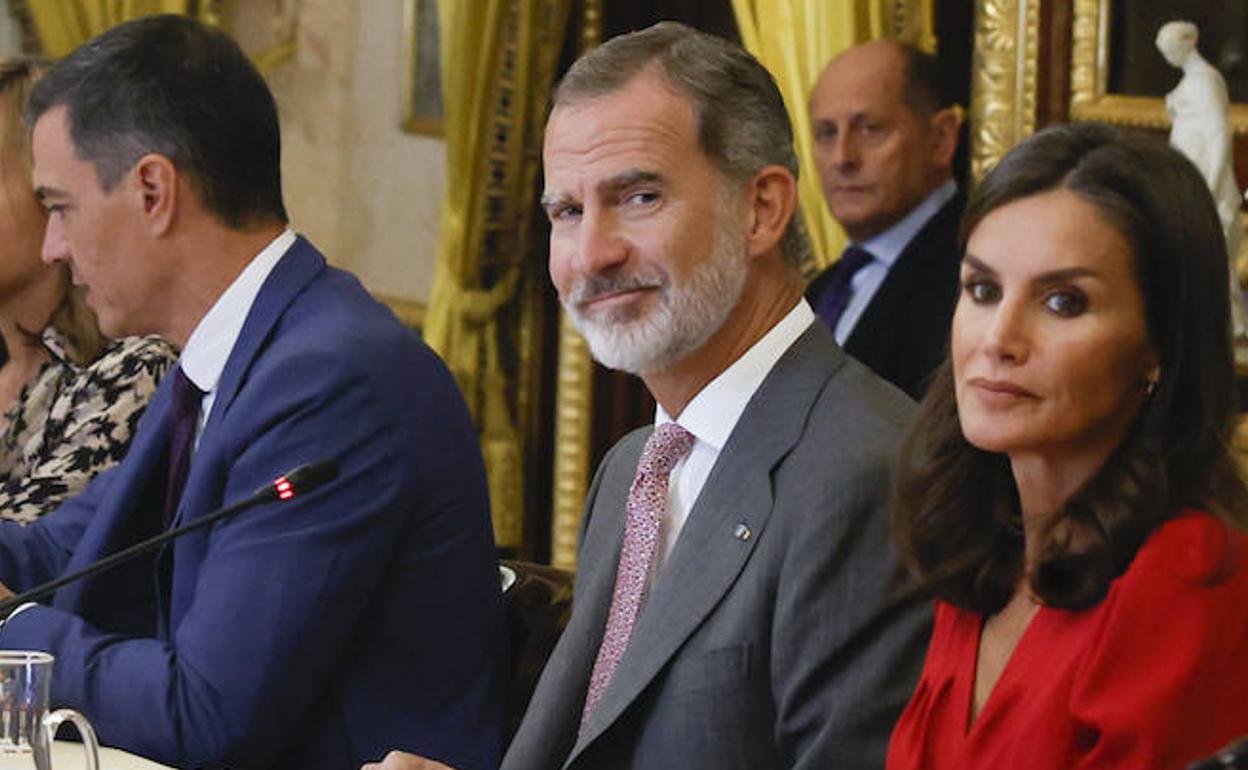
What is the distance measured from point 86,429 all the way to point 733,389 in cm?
136

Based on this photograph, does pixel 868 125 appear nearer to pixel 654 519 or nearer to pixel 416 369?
pixel 416 369

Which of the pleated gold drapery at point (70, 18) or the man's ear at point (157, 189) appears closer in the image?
the man's ear at point (157, 189)

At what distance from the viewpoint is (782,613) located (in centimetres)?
227

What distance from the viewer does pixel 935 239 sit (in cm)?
496

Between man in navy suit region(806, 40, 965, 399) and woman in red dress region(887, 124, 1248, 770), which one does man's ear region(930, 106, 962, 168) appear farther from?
woman in red dress region(887, 124, 1248, 770)

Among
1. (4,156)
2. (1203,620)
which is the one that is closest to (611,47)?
(1203,620)

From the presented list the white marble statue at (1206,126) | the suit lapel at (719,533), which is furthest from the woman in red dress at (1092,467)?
the white marble statue at (1206,126)

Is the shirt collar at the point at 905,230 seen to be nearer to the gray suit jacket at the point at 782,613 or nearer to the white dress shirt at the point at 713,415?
the white dress shirt at the point at 713,415

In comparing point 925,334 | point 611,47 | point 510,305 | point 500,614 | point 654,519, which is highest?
point 611,47

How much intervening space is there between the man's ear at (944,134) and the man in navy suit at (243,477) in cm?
239

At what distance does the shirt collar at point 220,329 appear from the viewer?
299cm

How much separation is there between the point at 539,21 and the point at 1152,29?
2.04 m

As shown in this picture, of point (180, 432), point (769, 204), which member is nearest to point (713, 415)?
point (769, 204)

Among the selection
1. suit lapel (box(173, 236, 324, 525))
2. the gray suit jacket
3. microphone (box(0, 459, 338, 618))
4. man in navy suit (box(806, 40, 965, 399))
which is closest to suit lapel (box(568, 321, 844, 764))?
the gray suit jacket
